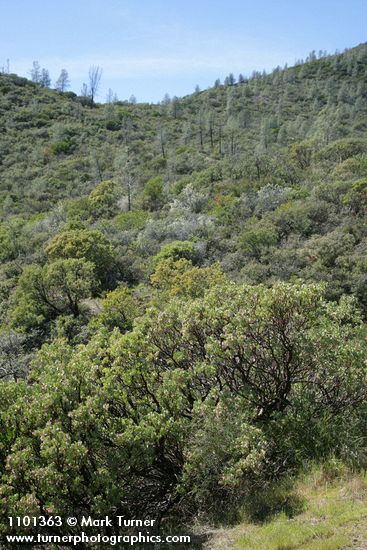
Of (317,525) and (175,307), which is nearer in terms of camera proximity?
(317,525)

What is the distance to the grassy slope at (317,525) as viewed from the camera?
5.86m

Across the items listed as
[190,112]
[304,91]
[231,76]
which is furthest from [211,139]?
[231,76]

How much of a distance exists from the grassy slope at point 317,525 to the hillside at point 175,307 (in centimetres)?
57

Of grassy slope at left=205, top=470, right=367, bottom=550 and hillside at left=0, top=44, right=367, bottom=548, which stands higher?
hillside at left=0, top=44, right=367, bottom=548

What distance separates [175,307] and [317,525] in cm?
477

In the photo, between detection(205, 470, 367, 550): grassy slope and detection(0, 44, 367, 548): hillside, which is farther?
detection(0, 44, 367, 548): hillside

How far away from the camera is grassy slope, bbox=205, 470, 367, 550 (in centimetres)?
586

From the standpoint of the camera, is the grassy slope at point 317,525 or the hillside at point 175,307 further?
the hillside at point 175,307

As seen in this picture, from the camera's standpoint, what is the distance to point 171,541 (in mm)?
7000

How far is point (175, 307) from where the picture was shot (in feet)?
31.8

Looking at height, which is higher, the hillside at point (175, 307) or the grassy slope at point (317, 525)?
the hillside at point (175, 307)

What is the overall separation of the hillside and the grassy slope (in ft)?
1.86

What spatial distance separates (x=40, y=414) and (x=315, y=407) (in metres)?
5.03

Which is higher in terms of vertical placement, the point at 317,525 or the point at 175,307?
the point at 175,307
